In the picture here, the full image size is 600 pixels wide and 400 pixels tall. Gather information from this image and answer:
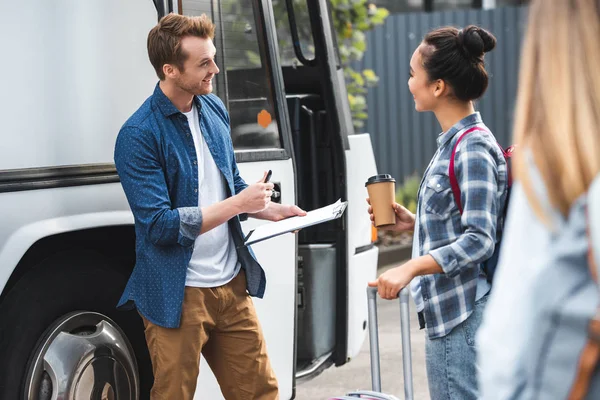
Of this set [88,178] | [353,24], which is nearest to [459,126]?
[88,178]

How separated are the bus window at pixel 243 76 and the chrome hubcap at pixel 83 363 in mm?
1067

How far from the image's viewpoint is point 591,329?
4.39 ft

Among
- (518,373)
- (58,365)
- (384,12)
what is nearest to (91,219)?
(58,365)

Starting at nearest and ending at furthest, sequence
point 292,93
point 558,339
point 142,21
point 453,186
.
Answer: point 558,339 < point 453,186 < point 142,21 < point 292,93

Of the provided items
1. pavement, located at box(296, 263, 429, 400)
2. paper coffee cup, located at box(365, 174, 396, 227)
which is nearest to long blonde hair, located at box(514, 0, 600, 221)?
paper coffee cup, located at box(365, 174, 396, 227)

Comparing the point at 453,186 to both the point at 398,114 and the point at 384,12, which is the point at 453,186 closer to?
the point at 384,12

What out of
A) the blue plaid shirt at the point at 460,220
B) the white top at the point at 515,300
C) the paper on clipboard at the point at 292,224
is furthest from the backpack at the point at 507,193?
the white top at the point at 515,300

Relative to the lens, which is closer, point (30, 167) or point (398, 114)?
point (30, 167)

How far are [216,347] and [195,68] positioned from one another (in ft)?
3.42

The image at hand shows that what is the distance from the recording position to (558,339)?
53.9 inches

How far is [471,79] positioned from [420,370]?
3.92 metres

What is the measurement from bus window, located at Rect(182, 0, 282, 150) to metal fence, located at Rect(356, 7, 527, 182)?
955 cm

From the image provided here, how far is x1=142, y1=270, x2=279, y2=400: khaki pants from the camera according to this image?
11.1 feet

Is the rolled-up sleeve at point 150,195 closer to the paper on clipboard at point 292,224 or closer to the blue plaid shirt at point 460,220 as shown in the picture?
the paper on clipboard at point 292,224
